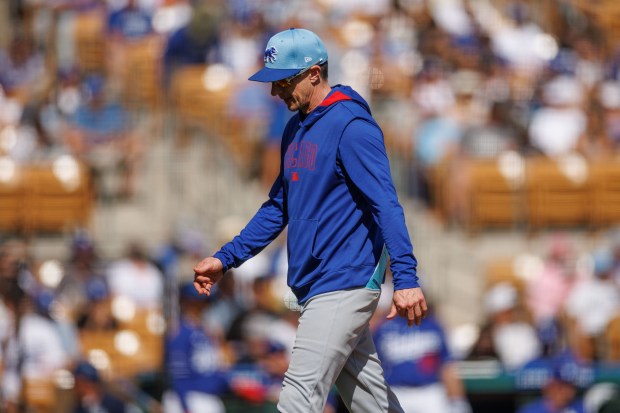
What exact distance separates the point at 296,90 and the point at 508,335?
5.73m

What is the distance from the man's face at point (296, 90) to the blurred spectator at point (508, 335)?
5.15m

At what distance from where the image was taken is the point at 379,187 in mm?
4793

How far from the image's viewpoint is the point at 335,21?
49.7 ft

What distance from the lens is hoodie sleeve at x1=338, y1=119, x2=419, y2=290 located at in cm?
470

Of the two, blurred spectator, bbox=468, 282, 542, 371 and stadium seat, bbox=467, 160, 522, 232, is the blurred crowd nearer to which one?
blurred spectator, bbox=468, 282, 542, 371

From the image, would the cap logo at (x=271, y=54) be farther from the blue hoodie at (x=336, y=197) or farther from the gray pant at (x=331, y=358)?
the gray pant at (x=331, y=358)

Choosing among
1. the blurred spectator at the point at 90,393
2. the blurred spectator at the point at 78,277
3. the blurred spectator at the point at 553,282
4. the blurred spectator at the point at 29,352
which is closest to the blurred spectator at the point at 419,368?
the blurred spectator at the point at 90,393

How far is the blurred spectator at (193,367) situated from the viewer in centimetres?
904

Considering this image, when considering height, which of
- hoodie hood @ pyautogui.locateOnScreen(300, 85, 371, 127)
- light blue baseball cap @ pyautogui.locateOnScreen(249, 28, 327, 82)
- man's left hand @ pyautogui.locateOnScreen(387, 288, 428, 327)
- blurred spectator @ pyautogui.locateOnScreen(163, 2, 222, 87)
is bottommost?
man's left hand @ pyautogui.locateOnScreen(387, 288, 428, 327)

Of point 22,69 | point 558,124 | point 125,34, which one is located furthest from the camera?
point 22,69

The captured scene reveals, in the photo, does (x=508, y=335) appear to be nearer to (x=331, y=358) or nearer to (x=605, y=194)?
(x=605, y=194)

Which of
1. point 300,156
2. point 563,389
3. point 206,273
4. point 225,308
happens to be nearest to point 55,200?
point 225,308

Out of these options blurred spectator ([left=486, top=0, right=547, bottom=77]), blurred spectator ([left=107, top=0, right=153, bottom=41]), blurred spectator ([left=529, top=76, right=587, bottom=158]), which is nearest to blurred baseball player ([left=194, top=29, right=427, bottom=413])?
blurred spectator ([left=529, top=76, right=587, bottom=158])

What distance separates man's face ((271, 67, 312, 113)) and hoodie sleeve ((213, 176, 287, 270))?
38cm
